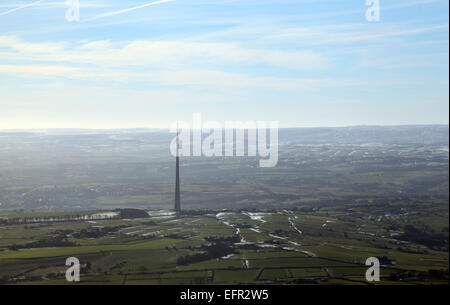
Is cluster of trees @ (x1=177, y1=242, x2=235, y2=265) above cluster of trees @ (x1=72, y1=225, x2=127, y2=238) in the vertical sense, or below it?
above

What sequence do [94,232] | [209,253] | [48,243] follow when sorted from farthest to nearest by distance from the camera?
[94,232], [48,243], [209,253]

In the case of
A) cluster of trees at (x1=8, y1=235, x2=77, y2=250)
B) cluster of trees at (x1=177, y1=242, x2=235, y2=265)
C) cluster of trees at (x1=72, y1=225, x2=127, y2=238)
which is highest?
cluster of trees at (x1=177, y1=242, x2=235, y2=265)

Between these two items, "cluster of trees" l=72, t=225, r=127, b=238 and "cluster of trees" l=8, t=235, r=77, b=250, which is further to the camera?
"cluster of trees" l=72, t=225, r=127, b=238

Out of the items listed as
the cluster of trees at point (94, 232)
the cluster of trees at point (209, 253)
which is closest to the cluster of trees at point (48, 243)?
the cluster of trees at point (94, 232)

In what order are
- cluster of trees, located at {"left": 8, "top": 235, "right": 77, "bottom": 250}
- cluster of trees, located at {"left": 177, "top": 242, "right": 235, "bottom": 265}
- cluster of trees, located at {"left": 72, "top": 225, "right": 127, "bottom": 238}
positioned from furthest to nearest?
cluster of trees, located at {"left": 72, "top": 225, "right": 127, "bottom": 238} → cluster of trees, located at {"left": 8, "top": 235, "right": 77, "bottom": 250} → cluster of trees, located at {"left": 177, "top": 242, "right": 235, "bottom": 265}

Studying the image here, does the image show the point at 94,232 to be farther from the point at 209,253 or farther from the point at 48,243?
the point at 209,253

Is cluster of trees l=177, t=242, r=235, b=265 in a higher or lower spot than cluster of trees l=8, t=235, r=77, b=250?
higher

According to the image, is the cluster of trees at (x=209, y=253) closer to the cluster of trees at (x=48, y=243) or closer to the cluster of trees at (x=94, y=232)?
the cluster of trees at (x=48, y=243)

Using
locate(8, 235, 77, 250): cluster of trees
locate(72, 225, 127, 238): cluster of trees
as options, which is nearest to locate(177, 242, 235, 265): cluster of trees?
locate(8, 235, 77, 250): cluster of trees

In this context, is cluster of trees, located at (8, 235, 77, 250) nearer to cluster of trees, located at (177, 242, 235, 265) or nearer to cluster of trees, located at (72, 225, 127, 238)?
cluster of trees, located at (72, 225, 127, 238)

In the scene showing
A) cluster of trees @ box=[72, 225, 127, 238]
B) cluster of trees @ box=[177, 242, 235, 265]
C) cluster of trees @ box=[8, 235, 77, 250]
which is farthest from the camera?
cluster of trees @ box=[72, 225, 127, 238]

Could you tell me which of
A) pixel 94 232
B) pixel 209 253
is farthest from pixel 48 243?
pixel 209 253
